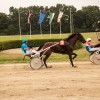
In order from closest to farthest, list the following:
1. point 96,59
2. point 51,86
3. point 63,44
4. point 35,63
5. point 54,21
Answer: point 51,86, point 35,63, point 63,44, point 96,59, point 54,21

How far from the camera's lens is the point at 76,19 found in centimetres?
9450

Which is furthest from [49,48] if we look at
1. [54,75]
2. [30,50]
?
[54,75]

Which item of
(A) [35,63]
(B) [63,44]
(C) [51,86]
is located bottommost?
(C) [51,86]

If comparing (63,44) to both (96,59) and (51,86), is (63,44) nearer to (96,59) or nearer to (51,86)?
(96,59)

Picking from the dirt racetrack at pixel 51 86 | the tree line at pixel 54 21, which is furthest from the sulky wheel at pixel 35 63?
the tree line at pixel 54 21

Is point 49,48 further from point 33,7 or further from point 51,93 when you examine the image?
point 33,7

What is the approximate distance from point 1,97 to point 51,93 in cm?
122

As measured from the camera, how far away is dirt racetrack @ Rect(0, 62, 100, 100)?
8.90 m

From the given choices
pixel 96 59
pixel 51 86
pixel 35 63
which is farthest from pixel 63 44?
pixel 51 86

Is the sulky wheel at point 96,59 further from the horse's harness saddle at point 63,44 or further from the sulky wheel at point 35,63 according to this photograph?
the sulky wheel at point 35,63

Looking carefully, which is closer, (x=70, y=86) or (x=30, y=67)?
(x=70, y=86)

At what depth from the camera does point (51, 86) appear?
33.8ft

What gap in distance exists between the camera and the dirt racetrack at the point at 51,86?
8.90m

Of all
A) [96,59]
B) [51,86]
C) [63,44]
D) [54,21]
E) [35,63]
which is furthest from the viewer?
[54,21]
